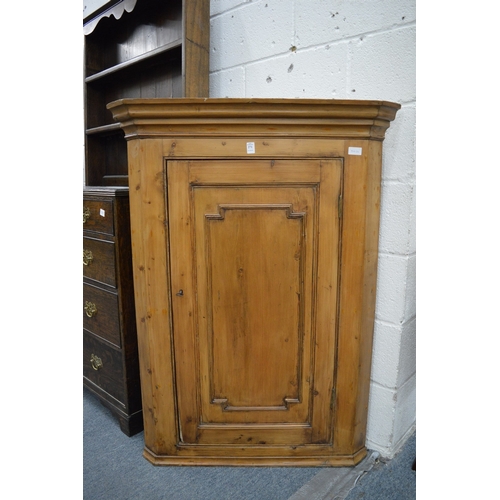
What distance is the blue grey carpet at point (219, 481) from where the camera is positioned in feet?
4.12

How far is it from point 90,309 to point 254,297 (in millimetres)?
763

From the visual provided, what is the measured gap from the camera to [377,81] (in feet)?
4.14

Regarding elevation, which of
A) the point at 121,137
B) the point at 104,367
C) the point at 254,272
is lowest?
the point at 104,367

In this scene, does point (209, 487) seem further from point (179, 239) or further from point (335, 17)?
point (335, 17)

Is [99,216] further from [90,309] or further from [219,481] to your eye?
[219,481]

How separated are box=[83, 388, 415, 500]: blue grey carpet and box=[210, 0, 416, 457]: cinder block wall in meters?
0.13

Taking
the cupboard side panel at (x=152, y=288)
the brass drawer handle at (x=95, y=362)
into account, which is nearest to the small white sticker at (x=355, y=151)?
the cupboard side panel at (x=152, y=288)

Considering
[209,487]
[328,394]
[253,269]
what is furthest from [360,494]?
[253,269]

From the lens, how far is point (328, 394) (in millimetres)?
1318

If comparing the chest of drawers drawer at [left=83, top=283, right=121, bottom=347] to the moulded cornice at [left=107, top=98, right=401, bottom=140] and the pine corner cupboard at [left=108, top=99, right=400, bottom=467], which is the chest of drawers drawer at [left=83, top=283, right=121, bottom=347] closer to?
the pine corner cupboard at [left=108, top=99, right=400, bottom=467]

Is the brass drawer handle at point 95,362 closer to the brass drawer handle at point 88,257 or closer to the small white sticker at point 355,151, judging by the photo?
the brass drawer handle at point 88,257

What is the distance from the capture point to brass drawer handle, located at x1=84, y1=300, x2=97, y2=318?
1578 millimetres

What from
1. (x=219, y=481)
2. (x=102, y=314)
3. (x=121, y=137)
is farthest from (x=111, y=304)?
(x=121, y=137)

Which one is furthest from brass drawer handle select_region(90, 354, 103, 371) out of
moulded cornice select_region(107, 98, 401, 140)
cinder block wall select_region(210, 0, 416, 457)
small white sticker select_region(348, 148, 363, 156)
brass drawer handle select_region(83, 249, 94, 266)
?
small white sticker select_region(348, 148, 363, 156)
